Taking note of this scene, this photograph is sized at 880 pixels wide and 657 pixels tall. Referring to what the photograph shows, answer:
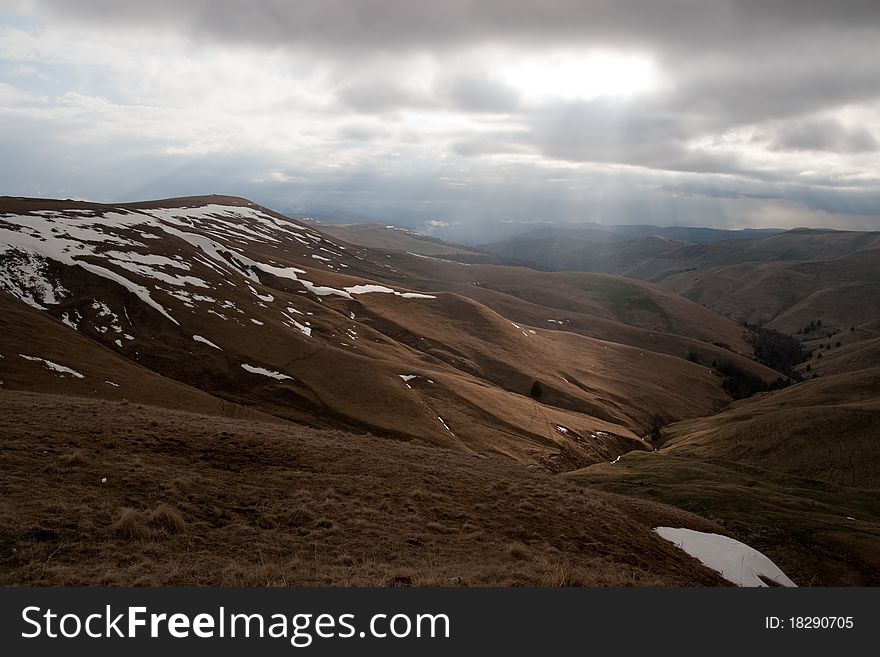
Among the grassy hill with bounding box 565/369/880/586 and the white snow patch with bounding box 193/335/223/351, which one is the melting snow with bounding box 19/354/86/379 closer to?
the white snow patch with bounding box 193/335/223/351

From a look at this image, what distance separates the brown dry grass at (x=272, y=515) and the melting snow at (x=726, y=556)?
1.60 metres

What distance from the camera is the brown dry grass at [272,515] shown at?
1329 centimetres

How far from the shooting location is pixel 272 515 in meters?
17.4

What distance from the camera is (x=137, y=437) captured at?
22.5 m

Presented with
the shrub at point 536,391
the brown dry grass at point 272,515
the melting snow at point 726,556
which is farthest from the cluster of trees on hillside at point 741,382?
the brown dry grass at point 272,515

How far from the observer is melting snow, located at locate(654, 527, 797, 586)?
2435 cm

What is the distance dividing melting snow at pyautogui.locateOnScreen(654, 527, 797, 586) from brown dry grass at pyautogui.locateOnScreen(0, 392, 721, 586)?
62.9 inches

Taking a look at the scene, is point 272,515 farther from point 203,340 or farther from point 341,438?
point 203,340

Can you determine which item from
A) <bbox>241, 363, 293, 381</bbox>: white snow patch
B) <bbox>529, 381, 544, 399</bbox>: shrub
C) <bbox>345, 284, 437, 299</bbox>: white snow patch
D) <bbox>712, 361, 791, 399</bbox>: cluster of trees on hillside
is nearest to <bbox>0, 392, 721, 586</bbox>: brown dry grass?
<bbox>241, 363, 293, 381</bbox>: white snow patch

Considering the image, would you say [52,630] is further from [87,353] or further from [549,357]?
[549,357]

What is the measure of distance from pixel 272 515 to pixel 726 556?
23706 millimetres

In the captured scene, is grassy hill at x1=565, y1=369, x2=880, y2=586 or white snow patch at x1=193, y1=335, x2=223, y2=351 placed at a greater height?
white snow patch at x1=193, y1=335, x2=223, y2=351

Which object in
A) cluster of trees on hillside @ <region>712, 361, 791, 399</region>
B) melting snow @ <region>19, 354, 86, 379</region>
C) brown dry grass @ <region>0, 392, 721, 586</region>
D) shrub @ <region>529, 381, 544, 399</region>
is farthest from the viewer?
cluster of trees on hillside @ <region>712, 361, 791, 399</region>

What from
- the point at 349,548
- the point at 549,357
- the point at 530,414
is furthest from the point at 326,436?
the point at 549,357
